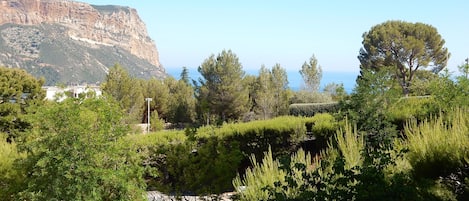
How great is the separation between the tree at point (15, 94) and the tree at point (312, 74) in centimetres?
1884

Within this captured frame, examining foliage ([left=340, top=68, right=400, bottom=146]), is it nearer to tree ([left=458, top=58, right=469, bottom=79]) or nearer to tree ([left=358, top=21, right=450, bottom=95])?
tree ([left=458, top=58, right=469, bottom=79])

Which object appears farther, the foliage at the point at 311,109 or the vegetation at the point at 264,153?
the foliage at the point at 311,109

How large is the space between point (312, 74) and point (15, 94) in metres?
20.3

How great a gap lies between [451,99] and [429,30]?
2120cm

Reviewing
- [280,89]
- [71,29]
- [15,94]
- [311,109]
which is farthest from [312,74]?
[71,29]

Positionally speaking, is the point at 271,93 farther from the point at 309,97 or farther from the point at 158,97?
the point at 158,97

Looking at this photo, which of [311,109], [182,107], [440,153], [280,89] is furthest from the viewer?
[182,107]

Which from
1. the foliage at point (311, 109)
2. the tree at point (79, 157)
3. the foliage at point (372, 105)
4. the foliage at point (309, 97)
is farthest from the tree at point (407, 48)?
the tree at point (79, 157)

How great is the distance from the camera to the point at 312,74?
3059 cm

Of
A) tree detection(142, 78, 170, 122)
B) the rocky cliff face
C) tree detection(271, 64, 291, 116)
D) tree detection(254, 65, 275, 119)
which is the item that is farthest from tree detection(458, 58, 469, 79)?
the rocky cliff face

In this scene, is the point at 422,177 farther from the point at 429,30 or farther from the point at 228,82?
the point at 429,30

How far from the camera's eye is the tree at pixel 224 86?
24.1 meters

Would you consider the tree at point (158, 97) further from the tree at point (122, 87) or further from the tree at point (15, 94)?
the tree at point (15, 94)

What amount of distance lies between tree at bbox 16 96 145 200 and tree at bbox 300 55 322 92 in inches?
1059
